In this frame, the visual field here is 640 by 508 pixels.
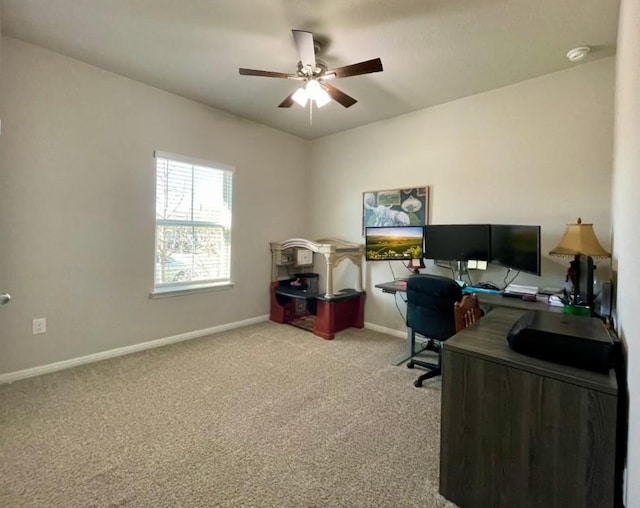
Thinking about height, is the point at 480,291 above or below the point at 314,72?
below

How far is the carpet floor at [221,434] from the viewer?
4.94 feet

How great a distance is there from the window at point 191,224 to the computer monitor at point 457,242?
95.5 inches

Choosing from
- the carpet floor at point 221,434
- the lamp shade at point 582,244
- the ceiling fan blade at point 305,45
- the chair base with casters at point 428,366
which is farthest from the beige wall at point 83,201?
the lamp shade at point 582,244

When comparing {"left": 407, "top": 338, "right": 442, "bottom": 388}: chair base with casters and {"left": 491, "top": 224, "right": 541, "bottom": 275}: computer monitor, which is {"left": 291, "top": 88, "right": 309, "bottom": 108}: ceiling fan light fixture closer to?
{"left": 491, "top": 224, "right": 541, "bottom": 275}: computer monitor

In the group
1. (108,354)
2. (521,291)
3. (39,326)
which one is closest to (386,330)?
(521,291)

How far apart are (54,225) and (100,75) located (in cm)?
144

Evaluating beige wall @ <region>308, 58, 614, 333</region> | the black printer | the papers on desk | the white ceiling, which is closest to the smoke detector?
the white ceiling

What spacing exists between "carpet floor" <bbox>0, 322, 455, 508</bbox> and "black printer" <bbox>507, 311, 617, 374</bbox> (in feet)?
2.76

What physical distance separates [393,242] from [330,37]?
207 cm

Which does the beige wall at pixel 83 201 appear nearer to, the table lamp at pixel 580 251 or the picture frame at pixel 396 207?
the picture frame at pixel 396 207

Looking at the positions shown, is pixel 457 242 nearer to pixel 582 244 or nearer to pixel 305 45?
pixel 582 244

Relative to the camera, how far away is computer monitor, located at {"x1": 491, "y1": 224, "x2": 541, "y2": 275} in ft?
7.91

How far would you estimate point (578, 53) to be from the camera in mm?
2449

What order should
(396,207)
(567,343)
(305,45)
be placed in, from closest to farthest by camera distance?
1. (567,343)
2. (305,45)
3. (396,207)
